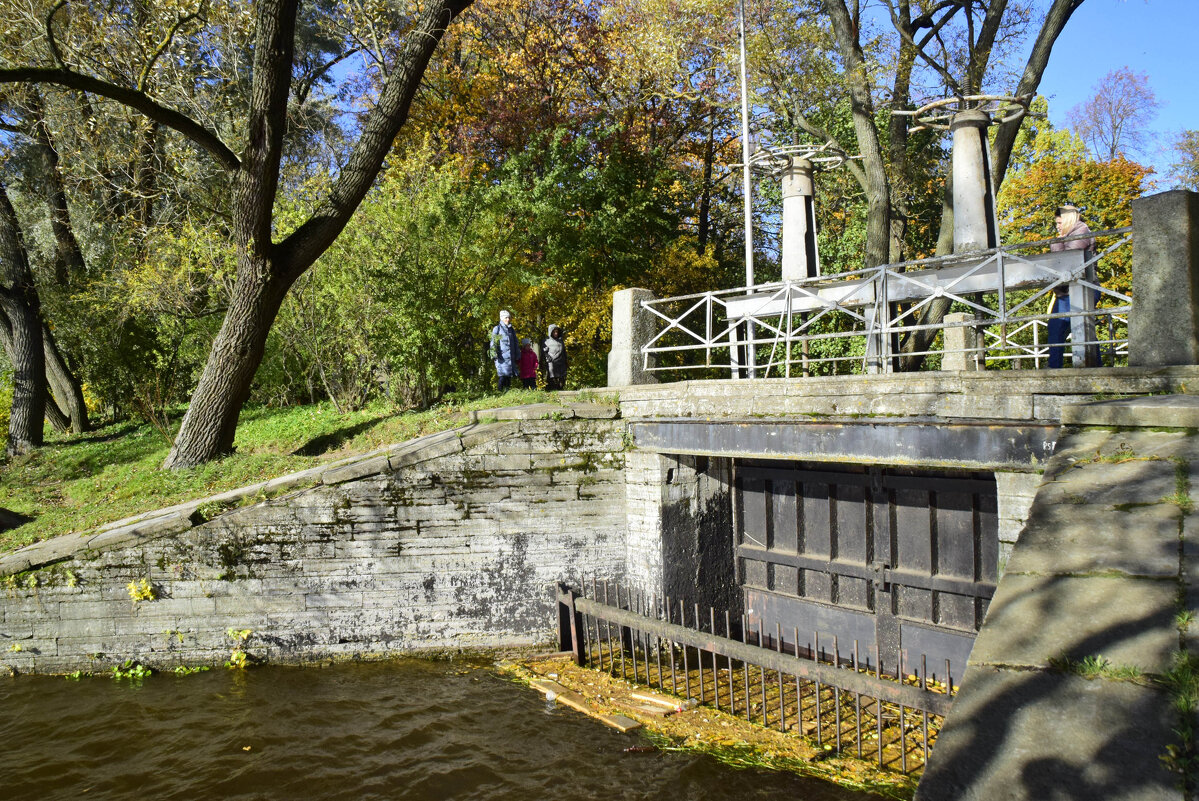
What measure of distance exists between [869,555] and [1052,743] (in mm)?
6519

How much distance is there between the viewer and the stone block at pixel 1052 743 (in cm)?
208

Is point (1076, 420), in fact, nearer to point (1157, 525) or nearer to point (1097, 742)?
point (1157, 525)

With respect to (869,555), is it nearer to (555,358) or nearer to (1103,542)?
(1103,542)

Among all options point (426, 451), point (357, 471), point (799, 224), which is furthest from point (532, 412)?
point (799, 224)

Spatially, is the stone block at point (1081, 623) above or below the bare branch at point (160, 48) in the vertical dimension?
below

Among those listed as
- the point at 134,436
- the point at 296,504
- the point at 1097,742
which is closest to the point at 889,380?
the point at 1097,742

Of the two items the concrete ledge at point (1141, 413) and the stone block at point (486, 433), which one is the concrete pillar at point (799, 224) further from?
the concrete ledge at point (1141, 413)

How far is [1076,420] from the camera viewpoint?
4.43m

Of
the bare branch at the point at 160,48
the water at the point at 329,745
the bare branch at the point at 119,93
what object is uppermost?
the bare branch at the point at 160,48

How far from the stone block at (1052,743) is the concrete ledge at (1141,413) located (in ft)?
7.66

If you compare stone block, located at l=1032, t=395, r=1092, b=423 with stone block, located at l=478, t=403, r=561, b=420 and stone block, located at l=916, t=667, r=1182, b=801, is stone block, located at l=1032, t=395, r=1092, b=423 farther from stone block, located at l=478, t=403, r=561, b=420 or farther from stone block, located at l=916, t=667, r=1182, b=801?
stone block, located at l=478, t=403, r=561, b=420

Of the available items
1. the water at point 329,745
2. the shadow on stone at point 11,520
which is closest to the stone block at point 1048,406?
the water at point 329,745

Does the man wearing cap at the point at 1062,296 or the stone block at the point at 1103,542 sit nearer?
the stone block at the point at 1103,542

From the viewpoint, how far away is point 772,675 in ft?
28.4
